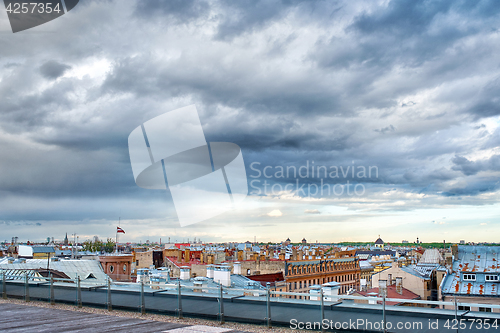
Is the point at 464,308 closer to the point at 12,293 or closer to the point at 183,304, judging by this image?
the point at 183,304

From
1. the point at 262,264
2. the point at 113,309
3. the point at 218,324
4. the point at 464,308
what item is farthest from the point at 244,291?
the point at 262,264

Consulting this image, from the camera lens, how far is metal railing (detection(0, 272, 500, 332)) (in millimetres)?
10053

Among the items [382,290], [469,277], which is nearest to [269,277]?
[469,277]

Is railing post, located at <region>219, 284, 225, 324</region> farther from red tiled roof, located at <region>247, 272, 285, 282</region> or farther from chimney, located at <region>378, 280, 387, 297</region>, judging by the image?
red tiled roof, located at <region>247, 272, 285, 282</region>

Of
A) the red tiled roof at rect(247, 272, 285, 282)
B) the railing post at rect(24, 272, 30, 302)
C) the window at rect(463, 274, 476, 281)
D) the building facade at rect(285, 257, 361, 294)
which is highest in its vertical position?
the railing post at rect(24, 272, 30, 302)

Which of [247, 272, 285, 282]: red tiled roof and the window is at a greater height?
the window

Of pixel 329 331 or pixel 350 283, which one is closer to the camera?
pixel 329 331

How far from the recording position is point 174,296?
12797 millimetres

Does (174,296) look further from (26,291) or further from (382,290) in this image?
(382,290)

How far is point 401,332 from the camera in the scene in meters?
9.11

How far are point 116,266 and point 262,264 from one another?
1932 cm

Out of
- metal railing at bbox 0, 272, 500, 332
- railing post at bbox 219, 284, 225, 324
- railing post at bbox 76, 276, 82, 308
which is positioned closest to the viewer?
metal railing at bbox 0, 272, 500, 332

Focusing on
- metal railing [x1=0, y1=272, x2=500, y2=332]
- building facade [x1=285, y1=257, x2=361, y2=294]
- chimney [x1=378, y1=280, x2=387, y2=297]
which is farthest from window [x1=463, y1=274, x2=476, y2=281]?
metal railing [x1=0, y1=272, x2=500, y2=332]

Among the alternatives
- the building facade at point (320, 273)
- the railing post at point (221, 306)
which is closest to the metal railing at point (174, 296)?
the railing post at point (221, 306)
